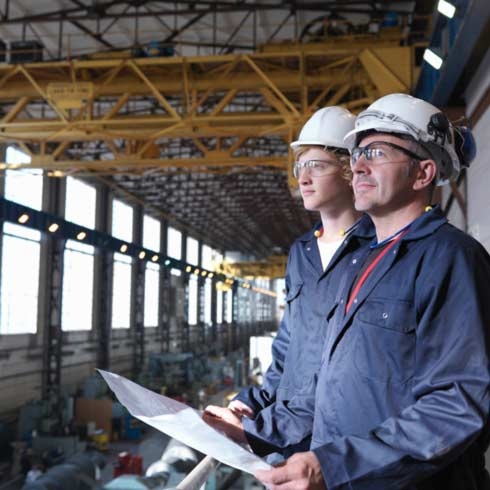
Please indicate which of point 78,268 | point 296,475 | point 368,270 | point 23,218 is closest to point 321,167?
point 368,270

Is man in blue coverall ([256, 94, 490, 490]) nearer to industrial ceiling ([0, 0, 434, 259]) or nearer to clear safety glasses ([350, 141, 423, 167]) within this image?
clear safety glasses ([350, 141, 423, 167])

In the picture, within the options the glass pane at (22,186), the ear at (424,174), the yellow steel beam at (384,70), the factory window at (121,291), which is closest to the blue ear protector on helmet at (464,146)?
the ear at (424,174)

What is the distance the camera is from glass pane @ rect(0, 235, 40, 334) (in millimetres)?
20484

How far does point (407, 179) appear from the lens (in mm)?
2170

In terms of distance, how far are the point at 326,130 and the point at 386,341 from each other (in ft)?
5.43

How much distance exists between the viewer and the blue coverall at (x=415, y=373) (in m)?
1.67

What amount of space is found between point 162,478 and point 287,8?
11.1 metres

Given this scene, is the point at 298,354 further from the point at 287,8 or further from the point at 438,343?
the point at 287,8

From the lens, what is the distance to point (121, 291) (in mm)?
30969

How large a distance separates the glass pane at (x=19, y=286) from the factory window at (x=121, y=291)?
682cm

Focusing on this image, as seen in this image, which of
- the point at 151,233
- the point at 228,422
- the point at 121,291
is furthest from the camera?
the point at 151,233

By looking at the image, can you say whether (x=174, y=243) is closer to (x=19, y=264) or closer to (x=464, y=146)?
(x=19, y=264)

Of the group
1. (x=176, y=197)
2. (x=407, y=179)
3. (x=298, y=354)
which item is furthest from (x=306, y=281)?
(x=176, y=197)

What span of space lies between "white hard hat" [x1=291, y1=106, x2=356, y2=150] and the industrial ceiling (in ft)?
25.1
